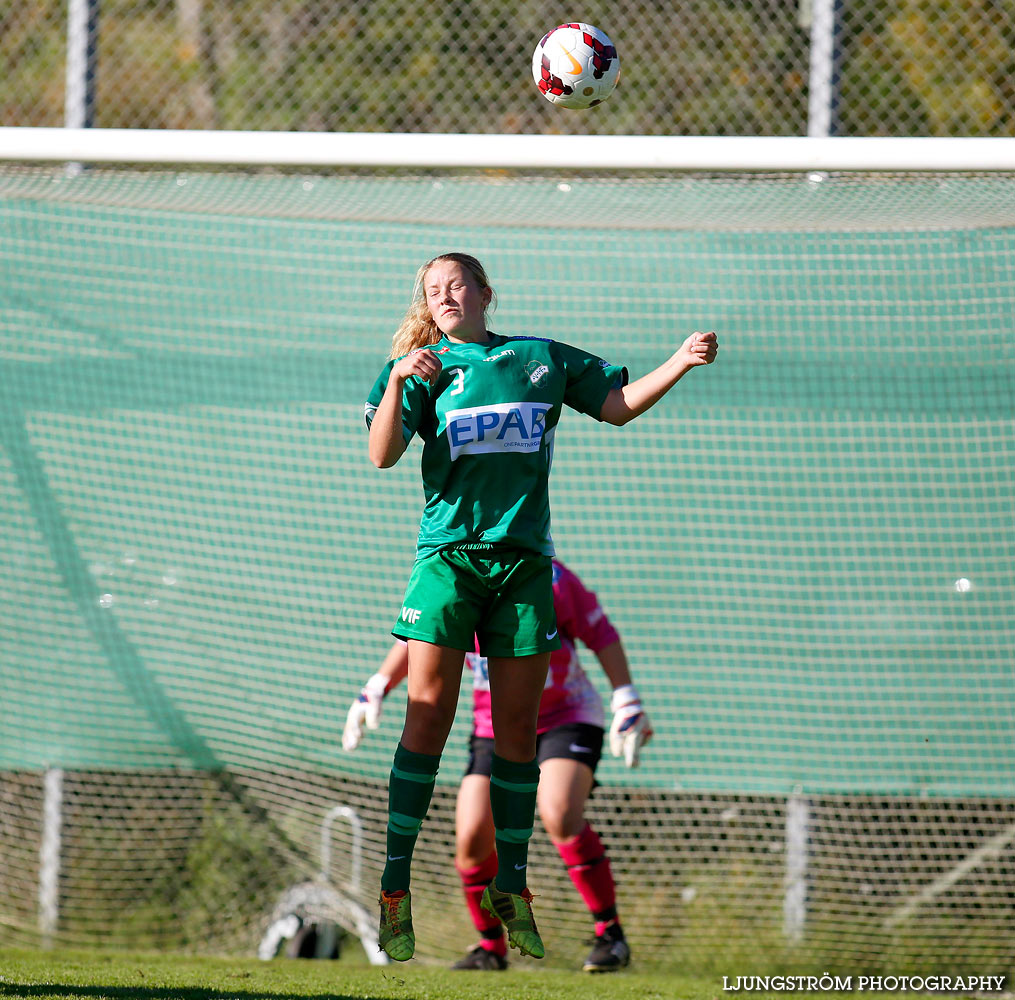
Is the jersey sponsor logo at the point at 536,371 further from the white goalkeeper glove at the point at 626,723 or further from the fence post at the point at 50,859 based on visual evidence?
the fence post at the point at 50,859

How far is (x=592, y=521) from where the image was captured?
6.00 metres

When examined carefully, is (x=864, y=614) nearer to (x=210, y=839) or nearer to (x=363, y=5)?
(x=210, y=839)

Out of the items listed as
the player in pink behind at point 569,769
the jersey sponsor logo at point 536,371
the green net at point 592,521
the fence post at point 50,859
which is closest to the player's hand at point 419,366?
the jersey sponsor logo at point 536,371

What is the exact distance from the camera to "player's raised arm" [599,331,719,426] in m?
3.06

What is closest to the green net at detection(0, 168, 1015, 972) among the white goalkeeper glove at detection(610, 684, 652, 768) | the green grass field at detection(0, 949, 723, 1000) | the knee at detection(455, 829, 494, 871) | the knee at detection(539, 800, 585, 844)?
the green grass field at detection(0, 949, 723, 1000)

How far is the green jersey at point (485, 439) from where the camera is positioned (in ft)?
10.1

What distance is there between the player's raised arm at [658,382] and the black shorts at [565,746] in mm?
1602

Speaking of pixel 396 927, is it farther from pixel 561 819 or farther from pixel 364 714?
pixel 561 819

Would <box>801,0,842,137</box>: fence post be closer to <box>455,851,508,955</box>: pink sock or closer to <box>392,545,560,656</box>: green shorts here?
<box>392,545,560,656</box>: green shorts

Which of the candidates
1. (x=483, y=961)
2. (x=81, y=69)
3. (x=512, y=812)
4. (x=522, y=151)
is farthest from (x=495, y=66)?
(x=512, y=812)

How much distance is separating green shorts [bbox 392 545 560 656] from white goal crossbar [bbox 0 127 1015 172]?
2.02 meters

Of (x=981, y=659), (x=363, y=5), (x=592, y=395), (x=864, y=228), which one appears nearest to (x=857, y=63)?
(x=864, y=228)

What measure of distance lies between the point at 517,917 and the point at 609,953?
4.97 feet

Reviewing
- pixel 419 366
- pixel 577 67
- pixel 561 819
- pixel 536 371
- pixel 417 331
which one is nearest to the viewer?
pixel 419 366
